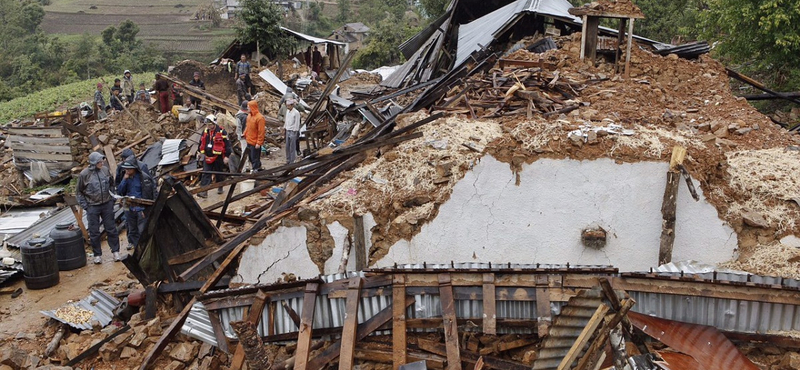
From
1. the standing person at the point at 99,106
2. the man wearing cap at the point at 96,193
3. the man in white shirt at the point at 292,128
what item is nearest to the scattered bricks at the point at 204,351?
the man wearing cap at the point at 96,193

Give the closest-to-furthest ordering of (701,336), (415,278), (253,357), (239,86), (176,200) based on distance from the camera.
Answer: (253,357) → (701,336) → (415,278) → (176,200) → (239,86)

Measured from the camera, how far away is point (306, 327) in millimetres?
5027

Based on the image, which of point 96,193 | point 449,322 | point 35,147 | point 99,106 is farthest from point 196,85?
point 449,322

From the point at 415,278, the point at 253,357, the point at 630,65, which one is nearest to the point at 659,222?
the point at 415,278

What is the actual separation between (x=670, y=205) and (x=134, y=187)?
7.14m

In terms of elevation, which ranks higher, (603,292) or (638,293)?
(603,292)

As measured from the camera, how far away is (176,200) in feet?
23.7

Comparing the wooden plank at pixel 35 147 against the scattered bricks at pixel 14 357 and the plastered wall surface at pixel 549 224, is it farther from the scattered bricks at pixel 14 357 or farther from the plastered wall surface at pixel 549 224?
the plastered wall surface at pixel 549 224

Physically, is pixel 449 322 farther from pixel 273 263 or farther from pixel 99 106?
pixel 99 106

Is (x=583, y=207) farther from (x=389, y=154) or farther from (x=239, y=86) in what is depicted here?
(x=239, y=86)

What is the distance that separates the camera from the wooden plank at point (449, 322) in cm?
468

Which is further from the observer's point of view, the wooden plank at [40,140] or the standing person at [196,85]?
the standing person at [196,85]

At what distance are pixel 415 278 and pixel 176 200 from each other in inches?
140

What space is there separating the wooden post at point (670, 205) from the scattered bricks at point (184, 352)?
5007 millimetres
